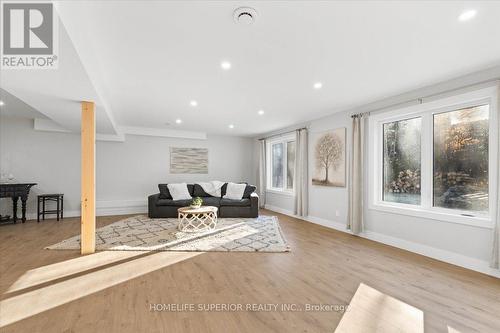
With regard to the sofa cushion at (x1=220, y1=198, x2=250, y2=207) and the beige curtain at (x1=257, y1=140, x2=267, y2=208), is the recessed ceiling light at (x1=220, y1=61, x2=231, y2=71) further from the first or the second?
the beige curtain at (x1=257, y1=140, x2=267, y2=208)

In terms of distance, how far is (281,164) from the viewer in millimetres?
7746

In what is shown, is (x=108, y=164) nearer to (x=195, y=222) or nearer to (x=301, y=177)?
(x=195, y=222)

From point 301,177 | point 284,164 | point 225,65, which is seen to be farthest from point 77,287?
point 284,164

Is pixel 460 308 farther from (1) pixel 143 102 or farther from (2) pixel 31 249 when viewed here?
(2) pixel 31 249

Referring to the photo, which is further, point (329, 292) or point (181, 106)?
point (181, 106)

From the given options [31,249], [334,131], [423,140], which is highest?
[334,131]

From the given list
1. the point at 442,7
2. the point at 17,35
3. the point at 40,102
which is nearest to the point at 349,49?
the point at 442,7

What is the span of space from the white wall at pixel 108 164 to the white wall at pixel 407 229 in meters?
3.42

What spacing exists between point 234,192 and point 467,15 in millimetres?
5701

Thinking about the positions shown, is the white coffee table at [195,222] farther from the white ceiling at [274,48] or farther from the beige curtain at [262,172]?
the beige curtain at [262,172]

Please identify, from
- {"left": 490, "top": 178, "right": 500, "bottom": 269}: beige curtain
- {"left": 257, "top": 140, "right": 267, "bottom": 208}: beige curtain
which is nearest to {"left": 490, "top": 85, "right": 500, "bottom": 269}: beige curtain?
{"left": 490, "top": 178, "right": 500, "bottom": 269}: beige curtain

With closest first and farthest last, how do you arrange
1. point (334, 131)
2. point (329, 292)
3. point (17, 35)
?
point (17, 35) → point (329, 292) → point (334, 131)

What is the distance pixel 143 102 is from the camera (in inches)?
182

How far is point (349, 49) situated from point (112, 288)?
142 inches
